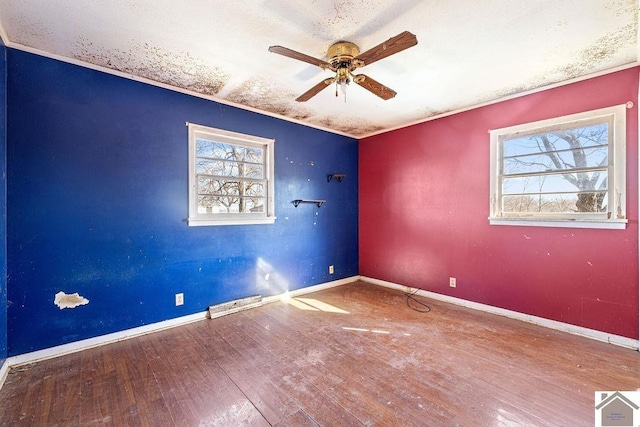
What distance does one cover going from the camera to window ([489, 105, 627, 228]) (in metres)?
2.57

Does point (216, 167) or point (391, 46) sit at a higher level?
point (391, 46)

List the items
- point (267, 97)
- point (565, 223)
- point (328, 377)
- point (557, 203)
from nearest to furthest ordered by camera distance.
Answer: point (328, 377) < point (565, 223) < point (557, 203) < point (267, 97)

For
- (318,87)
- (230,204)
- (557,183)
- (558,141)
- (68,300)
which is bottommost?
(68,300)

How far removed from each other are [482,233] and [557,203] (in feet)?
2.62

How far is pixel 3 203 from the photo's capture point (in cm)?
211

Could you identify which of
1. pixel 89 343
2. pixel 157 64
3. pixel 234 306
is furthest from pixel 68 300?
pixel 157 64

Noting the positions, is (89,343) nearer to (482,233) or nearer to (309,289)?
(309,289)

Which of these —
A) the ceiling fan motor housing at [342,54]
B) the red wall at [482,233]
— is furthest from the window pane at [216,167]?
the red wall at [482,233]

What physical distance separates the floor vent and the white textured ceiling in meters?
2.50

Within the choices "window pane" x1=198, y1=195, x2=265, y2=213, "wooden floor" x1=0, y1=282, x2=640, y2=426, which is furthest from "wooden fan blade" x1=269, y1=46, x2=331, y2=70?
"wooden floor" x1=0, y1=282, x2=640, y2=426

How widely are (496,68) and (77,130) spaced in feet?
12.8

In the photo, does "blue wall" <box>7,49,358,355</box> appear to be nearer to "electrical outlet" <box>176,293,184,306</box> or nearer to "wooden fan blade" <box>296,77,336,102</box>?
"electrical outlet" <box>176,293,184,306</box>

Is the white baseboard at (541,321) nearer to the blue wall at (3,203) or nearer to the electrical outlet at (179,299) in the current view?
the electrical outlet at (179,299)
